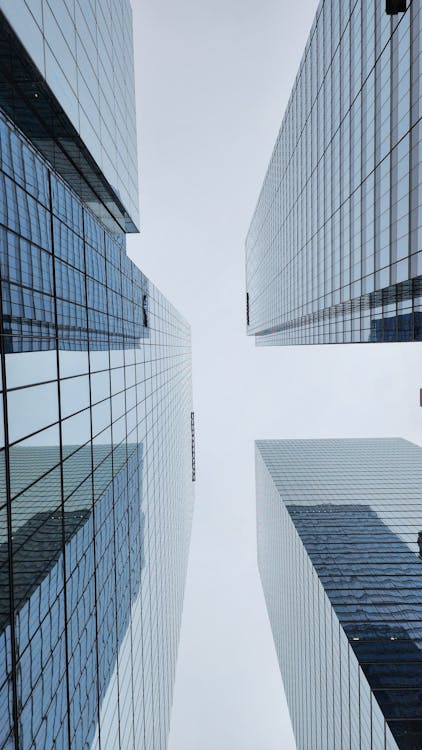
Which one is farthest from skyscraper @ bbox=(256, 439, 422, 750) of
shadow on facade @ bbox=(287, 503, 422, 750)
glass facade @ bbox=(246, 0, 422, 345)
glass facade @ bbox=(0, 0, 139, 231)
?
glass facade @ bbox=(0, 0, 139, 231)

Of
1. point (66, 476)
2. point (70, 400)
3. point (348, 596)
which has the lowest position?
point (348, 596)

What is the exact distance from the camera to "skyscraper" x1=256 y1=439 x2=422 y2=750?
3195cm

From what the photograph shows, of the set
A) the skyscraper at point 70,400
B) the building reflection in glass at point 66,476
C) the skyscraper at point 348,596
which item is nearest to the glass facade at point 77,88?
the skyscraper at point 70,400

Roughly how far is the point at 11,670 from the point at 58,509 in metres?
5.77

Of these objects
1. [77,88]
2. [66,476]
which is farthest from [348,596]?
[77,88]

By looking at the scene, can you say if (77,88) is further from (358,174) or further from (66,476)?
(358,174)

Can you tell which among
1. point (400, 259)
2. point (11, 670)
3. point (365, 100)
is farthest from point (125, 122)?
point (11, 670)

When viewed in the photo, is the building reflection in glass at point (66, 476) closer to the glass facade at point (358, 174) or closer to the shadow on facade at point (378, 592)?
the shadow on facade at point (378, 592)

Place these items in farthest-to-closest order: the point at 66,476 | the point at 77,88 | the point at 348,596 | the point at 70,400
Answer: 1. the point at 348,596
2. the point at 77,88
3. the point at 70,400
4. the point at 66,476

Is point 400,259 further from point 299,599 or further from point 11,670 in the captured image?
point 299,599

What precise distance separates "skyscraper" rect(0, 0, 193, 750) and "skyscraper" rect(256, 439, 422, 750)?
17067 mm

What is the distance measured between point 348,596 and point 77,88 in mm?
48573

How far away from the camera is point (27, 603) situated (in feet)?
47.4

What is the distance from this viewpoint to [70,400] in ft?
63.6
